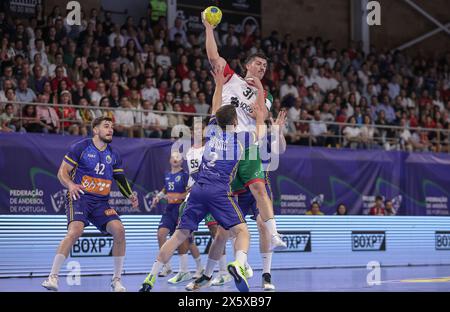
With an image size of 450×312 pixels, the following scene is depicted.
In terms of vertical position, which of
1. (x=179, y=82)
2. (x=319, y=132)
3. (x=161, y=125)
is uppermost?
(x=179, y=82)

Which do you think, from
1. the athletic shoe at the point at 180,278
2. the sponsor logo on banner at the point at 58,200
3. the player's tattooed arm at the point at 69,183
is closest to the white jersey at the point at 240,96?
the player's tattooed arm at the point at 69,183

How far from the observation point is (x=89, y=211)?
11.3 m

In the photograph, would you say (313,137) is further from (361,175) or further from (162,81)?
(162,81)

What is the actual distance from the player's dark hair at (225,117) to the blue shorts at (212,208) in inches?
31.3

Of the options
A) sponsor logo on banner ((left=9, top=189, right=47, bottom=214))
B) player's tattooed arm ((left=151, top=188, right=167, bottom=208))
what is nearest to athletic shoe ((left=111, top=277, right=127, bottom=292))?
player's tattooed arm ((left=151, top=188, right=167, bottom=208))

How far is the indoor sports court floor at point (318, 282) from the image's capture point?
464 inches

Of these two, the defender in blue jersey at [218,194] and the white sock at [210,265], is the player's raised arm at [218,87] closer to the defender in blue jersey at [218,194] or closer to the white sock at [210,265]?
the defender in blue jersey at [218,194]

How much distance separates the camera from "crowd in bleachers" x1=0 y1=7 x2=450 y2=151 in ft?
62.7

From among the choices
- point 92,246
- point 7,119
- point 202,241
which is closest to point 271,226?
point 92,246

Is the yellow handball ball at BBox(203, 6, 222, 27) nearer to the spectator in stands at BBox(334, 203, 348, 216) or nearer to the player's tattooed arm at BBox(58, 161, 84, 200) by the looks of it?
the player's tattooed arm at BBox(58, 161, 84, 200)

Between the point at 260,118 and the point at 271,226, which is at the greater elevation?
the point at 260,118

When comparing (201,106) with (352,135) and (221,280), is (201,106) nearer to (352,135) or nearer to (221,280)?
(352,135)

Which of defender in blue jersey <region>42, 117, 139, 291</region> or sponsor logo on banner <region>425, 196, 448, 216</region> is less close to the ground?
defender in blue jersey <region>42, 117, 139, 291</region>

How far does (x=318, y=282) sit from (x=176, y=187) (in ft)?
10.7
